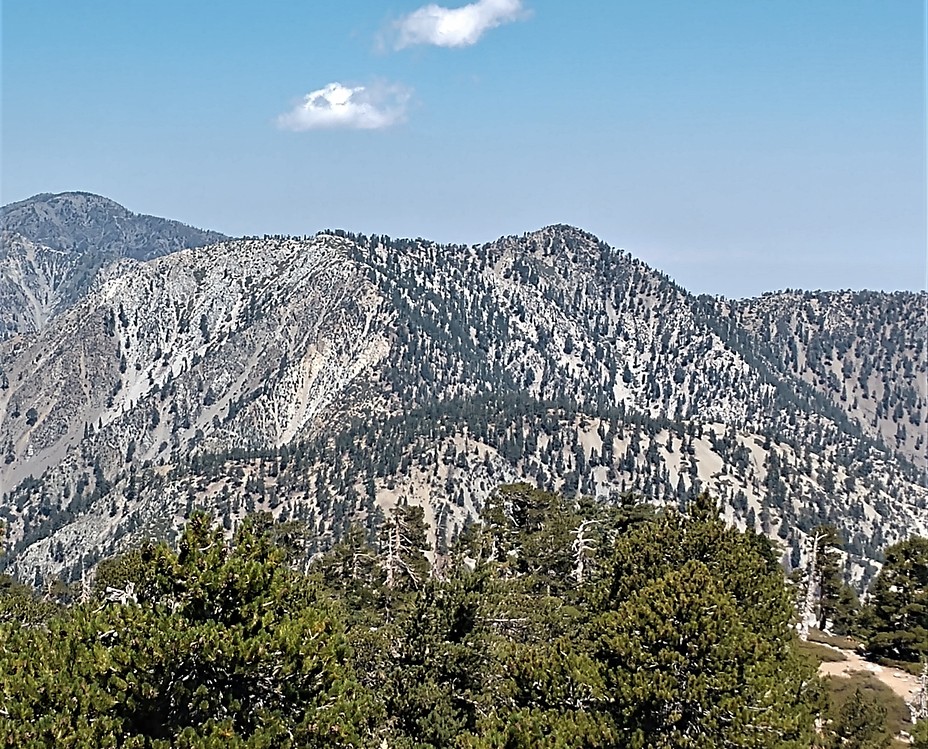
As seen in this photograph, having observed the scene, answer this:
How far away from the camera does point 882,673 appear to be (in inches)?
2356

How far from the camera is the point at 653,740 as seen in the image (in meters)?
24.1

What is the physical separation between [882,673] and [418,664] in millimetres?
40955

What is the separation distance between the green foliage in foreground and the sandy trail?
2515 centimetres

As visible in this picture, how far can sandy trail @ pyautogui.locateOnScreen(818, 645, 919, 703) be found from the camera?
55625 millimetres

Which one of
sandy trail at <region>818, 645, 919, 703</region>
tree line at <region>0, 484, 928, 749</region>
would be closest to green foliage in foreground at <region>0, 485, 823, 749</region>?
tree line at <region>0, 484, 928, 749</region>

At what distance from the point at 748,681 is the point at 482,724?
826cm

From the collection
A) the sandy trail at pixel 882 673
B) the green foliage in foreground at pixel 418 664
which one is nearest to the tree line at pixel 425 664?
the green foliage in foreground at pixel 418 664

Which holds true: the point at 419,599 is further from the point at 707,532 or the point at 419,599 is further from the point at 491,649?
the point at 707,532

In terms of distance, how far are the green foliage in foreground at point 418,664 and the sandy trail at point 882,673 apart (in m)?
25.2

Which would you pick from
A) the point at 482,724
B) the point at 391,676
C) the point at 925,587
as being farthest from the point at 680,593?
the point at 925,587

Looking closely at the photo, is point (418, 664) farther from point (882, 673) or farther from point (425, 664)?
point (882, 673)

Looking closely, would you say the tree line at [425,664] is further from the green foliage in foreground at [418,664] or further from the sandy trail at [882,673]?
the sandy trail at [882,673]

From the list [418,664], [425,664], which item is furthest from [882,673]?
[425,664]

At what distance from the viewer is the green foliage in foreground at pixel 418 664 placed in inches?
761
